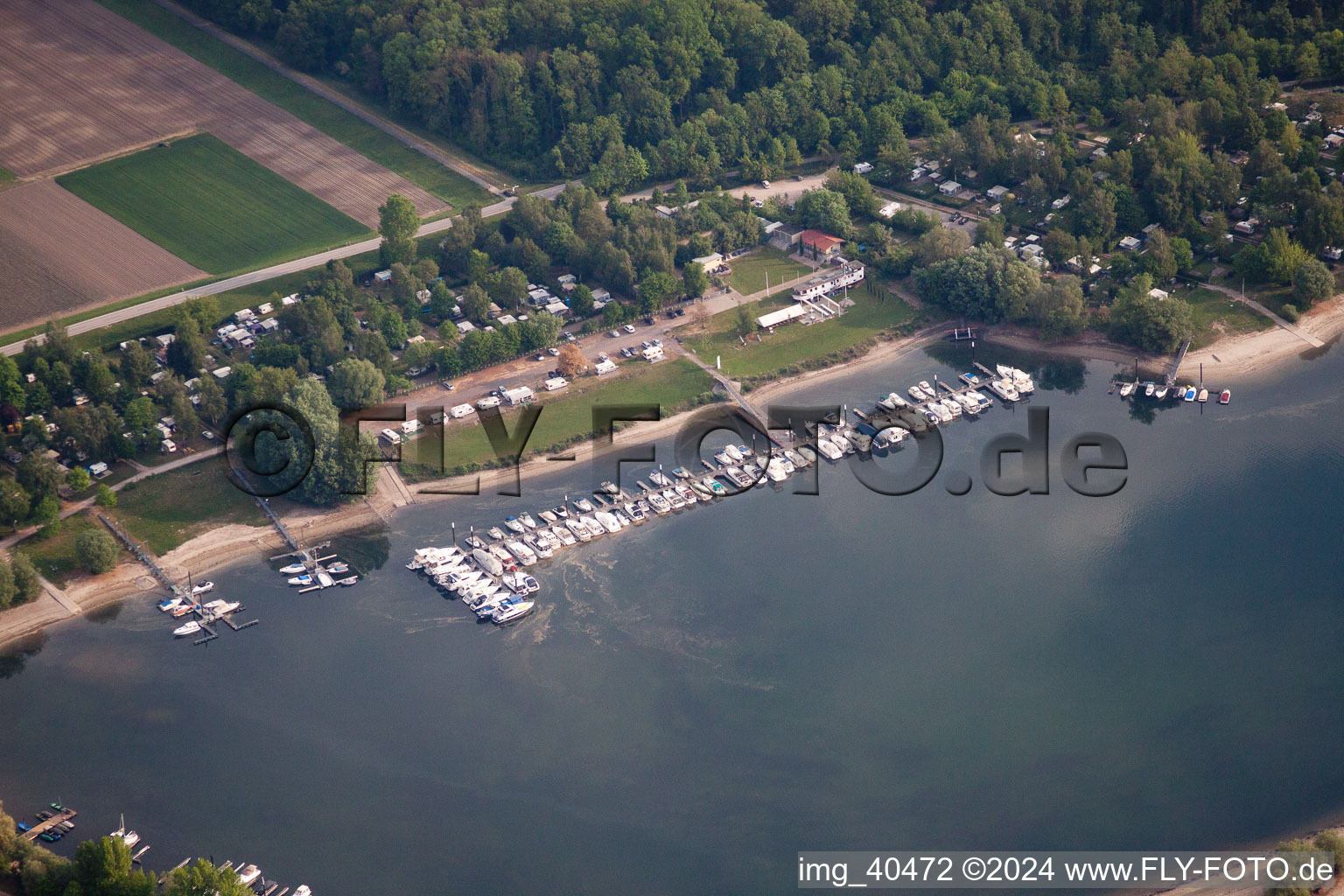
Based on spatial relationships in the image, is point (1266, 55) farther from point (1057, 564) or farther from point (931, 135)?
point (1057, 564)

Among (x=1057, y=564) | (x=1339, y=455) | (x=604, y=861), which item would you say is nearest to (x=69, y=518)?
(x=604, y=861)

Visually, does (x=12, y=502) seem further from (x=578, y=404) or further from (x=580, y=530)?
(x=578, y=404)

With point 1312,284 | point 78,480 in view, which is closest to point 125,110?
point 78,480

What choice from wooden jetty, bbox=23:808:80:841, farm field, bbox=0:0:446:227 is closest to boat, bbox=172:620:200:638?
wooden jetty, bbox=23:808:80:841

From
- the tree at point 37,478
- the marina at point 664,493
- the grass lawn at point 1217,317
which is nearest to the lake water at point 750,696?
the marina at point 664,493

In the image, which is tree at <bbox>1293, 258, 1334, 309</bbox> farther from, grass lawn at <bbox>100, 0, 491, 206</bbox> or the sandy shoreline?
grass lawn at <bbox>100, 0, 491, 206</bbox>
